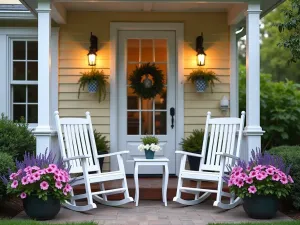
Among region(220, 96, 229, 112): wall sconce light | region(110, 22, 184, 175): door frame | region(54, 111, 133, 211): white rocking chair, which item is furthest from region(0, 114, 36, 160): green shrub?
region(220, 96, 229, 112): wall sconce light

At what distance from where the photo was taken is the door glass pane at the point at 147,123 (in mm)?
7902

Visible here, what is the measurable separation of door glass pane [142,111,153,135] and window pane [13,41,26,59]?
7.09 feet

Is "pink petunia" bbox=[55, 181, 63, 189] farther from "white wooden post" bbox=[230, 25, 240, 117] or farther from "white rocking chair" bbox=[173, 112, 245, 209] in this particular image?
"white wooden post" bbox=[230, 25, 240, 117]

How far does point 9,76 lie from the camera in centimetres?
802

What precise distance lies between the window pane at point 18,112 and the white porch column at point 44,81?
6.09 feet

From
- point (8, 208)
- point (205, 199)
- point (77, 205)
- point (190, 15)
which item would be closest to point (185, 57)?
point (190, 15)

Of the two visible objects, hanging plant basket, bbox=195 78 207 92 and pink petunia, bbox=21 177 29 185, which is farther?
hanging plant basket, bbox=195 78 207 92

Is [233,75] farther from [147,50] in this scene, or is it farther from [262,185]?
[262,185]

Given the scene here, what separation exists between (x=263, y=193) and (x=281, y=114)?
14.1 ft

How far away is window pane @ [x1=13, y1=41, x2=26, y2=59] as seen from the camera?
809 cm

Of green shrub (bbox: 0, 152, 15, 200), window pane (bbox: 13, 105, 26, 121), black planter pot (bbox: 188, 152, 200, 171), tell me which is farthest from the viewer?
window pane (bbox: 13, 105, 26, 121)

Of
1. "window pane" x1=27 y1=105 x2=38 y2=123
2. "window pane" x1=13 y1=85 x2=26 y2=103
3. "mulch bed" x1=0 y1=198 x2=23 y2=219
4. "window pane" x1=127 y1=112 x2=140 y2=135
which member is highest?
"window pane" x1=13 y1=85 x2=26 y2=103

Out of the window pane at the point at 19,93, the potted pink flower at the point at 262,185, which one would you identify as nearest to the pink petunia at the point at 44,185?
the potted pink flower at the point at 262,185

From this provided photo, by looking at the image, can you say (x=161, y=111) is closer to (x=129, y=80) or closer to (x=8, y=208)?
(x=129, y=80)
